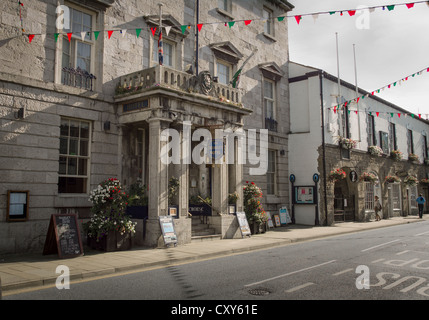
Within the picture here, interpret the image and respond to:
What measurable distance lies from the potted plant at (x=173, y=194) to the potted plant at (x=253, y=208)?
420 cm

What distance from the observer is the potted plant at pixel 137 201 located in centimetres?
1315

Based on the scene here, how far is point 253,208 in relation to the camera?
16.9m

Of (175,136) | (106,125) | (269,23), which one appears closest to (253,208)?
(175,136)

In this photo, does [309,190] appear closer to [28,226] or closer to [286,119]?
[286,119]

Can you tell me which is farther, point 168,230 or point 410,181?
point 410,181

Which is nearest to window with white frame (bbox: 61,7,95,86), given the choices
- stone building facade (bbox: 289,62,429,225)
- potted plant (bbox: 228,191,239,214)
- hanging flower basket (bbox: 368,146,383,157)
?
potted plant (bbox: 228,191,239,214)

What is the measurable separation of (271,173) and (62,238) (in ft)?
43.8

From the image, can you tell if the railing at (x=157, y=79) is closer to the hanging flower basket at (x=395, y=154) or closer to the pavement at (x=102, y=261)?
the pavement at (x=102, y=261)

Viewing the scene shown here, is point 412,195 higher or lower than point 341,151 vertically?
lower

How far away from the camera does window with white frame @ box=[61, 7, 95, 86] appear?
12688 millimetres

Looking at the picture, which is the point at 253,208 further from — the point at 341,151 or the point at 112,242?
the point at 341,151

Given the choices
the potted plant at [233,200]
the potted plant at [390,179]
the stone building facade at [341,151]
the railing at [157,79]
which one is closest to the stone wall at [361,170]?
the stone building facade at [341,151]

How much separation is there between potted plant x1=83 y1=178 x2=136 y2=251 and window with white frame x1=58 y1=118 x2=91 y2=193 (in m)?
1.10

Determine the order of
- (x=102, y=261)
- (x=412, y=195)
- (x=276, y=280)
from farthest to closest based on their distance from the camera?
(x=412, y=195), (x=102, y=261), (x=276, y=280)
